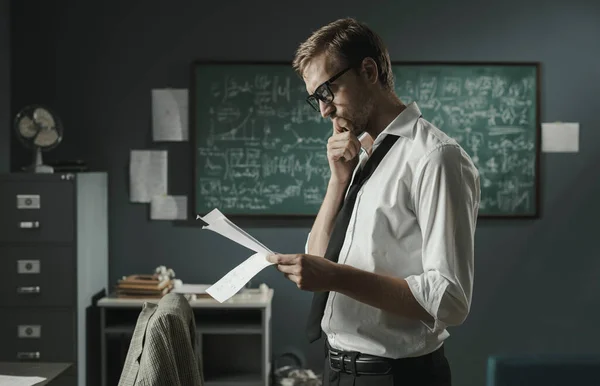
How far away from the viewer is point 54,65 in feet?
14.3

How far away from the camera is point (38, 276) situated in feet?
12.4

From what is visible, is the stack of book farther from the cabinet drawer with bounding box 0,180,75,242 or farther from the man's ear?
the man's ear

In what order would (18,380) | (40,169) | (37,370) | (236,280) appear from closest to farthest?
(236,280)
(18,380)
(37,370)
(40,169)

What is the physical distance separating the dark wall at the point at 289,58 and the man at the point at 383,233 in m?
2.57

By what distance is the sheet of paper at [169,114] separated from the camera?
433 cm

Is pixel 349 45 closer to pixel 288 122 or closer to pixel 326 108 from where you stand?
pixel 326 108

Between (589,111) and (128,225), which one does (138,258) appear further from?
(589,111)

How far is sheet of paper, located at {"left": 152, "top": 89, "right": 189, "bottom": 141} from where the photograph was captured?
171 inches

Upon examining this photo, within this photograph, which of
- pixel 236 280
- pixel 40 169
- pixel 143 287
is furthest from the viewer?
pixel 143 287

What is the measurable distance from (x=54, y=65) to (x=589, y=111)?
311 cm

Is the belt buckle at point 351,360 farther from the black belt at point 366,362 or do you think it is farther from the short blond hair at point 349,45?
the short blond hair at point 349,45

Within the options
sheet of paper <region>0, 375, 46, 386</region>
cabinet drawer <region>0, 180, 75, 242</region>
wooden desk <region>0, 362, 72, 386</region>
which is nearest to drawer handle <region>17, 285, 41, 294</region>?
cabinet drawer <region>0, 180, 75, 242</region>

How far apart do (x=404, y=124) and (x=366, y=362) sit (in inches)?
21.4

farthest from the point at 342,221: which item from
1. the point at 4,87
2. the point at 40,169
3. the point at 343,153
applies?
the point at 4,87
